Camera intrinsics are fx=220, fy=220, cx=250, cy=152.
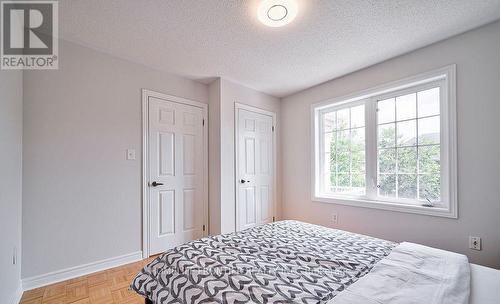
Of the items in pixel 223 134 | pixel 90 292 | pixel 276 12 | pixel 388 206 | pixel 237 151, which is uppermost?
pixel 276 12

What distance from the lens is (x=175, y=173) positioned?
2879 mm

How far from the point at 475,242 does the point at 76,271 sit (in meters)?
3.70

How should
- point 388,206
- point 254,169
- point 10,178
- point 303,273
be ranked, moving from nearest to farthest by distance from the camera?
point 303,273 < point 10,178 < point 388,206 < point 254,169

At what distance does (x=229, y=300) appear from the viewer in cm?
89

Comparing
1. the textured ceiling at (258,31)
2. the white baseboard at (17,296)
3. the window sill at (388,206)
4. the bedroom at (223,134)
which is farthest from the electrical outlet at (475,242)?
the white baseboard at (17,296)

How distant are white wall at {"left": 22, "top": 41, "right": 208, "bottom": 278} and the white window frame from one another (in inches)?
95.9

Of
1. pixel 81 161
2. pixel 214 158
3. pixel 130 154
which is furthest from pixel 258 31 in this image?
pixel 81 161

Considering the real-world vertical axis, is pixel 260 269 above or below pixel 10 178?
below

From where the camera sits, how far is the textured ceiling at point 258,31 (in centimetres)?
172

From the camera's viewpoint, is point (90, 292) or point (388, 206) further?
point (388, 206)

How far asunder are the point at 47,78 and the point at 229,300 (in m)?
2.53

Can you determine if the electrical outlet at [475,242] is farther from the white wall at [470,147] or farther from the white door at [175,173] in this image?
the white door at [175,173]

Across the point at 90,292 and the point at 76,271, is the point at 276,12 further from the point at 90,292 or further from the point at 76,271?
the point at 76,271

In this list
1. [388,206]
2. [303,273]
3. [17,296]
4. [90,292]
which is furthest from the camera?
[388,206]
